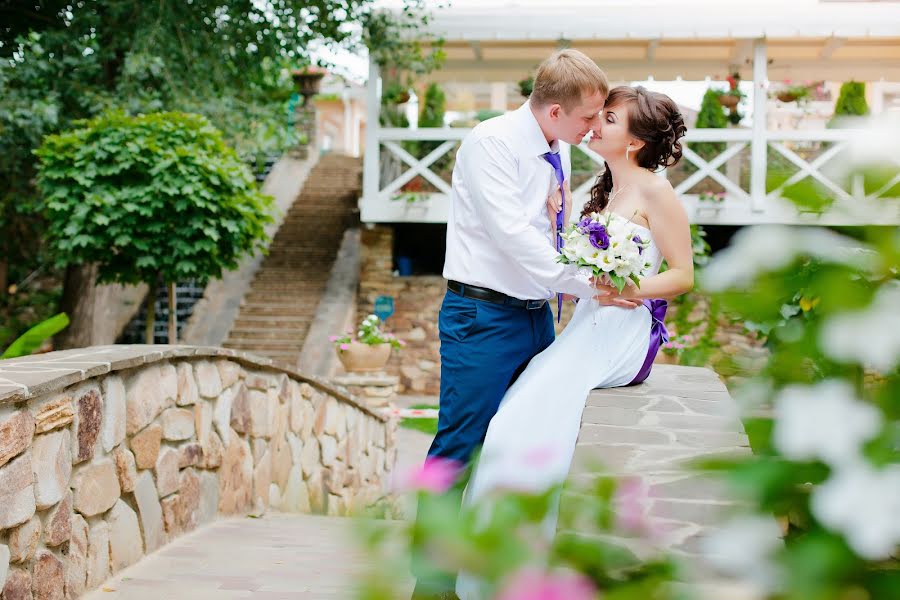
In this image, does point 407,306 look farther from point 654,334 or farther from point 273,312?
point 654,334

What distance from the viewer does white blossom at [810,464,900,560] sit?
436 mm

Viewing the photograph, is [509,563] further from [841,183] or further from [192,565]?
[192,565]

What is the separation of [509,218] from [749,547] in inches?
85.9

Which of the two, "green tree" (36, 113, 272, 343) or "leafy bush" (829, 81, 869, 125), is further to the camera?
"leafy bush" (829, 81, 869, 125)

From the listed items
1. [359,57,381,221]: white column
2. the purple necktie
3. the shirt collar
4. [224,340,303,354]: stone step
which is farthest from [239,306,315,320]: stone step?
the shirt collar

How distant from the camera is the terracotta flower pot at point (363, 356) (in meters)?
9.16

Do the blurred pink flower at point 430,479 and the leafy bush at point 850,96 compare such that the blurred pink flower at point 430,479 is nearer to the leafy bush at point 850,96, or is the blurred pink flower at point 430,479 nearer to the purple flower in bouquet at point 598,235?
the purple flower in bouquet at point 598,235

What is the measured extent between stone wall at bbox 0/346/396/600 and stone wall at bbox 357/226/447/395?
6001 millimetres

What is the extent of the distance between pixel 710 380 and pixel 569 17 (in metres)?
8.22

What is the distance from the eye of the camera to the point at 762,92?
34.9 ft

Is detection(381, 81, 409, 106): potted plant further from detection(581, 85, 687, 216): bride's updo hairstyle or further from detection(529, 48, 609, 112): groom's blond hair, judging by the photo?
detection(529, 48, 609, 112): groom's blond hair

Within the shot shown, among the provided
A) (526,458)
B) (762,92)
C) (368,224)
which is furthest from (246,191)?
(526,458)

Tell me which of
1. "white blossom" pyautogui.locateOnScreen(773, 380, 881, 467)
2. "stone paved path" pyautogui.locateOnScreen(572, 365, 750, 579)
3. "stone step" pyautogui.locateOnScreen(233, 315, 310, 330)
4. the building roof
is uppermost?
the building roof

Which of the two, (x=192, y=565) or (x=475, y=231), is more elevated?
(x=475, y=231)
